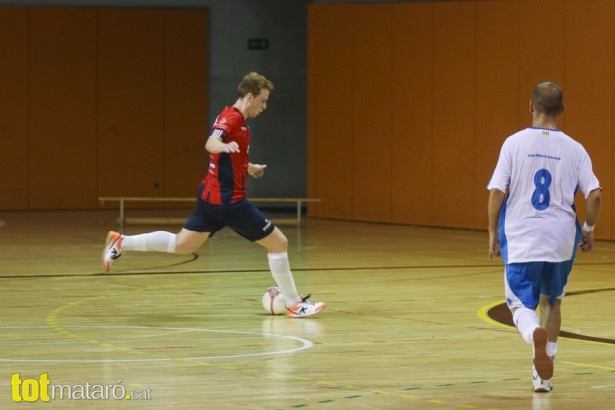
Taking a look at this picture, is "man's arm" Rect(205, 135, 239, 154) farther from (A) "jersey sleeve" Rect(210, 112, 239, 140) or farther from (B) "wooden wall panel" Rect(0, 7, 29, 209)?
(B) "wooden wall panel" Rect(0, 7, 29, 209)

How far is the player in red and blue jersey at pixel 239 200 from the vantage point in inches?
364

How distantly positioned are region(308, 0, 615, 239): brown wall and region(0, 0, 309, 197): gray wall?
262 centimetres

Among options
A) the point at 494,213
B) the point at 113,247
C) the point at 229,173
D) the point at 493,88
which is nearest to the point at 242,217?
the point at 229,173

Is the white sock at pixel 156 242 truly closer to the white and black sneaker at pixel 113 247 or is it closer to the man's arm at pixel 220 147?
the white and black sneaker at pixel 113 247

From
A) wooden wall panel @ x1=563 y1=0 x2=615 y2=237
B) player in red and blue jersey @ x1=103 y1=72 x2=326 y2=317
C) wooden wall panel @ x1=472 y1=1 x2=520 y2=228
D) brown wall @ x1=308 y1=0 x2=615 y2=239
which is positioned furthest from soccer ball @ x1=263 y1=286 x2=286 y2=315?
wooden wall panel @ x1=472 y1=1 x2=520 y2=228

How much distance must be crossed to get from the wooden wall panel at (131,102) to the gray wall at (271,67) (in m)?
0.48

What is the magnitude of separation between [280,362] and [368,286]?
447 cm

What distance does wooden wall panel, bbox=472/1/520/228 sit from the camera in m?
19.0

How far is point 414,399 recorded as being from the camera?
20.3ft

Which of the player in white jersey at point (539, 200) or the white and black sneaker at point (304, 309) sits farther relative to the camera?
the white and black sneaker at point (304, 309)

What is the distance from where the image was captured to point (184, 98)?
83.0ft

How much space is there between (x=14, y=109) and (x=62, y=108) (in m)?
0.93

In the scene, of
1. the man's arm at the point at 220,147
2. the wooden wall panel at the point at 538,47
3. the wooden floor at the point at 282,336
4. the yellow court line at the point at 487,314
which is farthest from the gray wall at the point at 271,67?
the man's arm at the point at 220,147

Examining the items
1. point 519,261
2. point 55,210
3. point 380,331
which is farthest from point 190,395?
point 55,210
